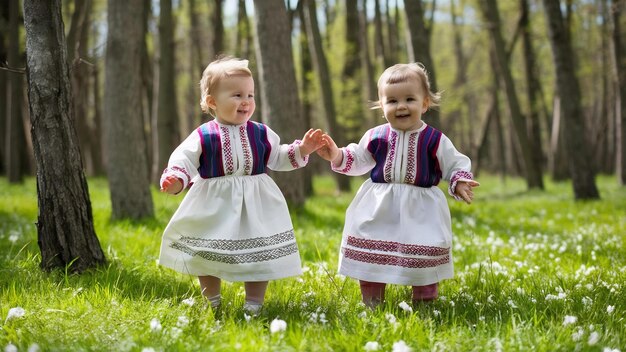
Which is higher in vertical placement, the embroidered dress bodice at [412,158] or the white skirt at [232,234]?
the embroidered dress bodice at [412,158]

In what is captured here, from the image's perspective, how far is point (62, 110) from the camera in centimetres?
437

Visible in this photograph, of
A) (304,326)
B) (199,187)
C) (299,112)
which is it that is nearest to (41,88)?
(199,187)

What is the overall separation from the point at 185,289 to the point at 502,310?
221 centimetres

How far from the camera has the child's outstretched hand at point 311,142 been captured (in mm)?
3928

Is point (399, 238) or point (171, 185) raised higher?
point (171, 185)

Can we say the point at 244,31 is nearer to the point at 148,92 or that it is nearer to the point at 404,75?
the point at 148,92

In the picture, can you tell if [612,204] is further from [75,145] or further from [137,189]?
[75,145]

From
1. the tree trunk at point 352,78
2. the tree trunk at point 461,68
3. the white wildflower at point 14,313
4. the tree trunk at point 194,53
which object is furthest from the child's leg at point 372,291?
the tree trunk at point 461,68

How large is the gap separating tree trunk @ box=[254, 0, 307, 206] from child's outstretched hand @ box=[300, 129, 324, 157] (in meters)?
4.22

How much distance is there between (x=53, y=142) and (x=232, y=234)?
1647mm

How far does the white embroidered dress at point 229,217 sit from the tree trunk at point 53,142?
988mm

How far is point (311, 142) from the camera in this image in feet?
13.0

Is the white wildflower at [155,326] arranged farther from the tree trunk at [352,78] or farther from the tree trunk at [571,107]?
the tree trunk at [352,78]

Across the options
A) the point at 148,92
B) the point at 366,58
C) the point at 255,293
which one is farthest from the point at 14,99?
the point at 255,293
